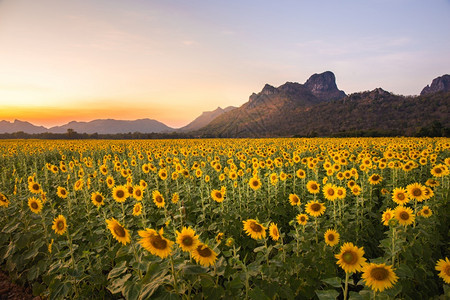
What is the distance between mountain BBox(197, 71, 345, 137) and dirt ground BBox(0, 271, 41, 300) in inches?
3916

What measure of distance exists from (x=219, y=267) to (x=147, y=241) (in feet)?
2.50

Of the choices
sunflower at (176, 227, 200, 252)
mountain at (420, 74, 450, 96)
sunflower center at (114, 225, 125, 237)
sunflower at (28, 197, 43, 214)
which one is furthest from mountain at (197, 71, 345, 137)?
sunflower at (176, 227, 200, 252)

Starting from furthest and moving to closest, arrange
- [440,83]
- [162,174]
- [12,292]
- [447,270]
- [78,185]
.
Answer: [440,83], [162,174], [78,185], [12,292], [447,270]

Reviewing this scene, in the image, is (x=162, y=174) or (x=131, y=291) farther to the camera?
(x=162, y=174)

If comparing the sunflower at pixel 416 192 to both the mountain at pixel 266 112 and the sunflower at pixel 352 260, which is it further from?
the mountain at pixel 266 112

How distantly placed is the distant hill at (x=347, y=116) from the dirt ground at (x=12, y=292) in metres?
48.9

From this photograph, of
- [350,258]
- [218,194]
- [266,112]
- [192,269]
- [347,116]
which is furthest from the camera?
[266,112]

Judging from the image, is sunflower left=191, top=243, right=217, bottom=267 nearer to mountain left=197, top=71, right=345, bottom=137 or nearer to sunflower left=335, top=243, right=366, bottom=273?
sunflower left=335, top=243, right=366, bottom=273

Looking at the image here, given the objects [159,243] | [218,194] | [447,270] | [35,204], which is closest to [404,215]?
[447,270]

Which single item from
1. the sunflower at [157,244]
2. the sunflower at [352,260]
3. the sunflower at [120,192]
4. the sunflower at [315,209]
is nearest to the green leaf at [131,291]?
the sunflower at [157,244]

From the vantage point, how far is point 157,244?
2.10 m

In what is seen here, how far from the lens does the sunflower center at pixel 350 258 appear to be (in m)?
2.47

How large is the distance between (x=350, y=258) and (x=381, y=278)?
0.31m

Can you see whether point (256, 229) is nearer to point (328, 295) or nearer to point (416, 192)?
point (328, 295)
